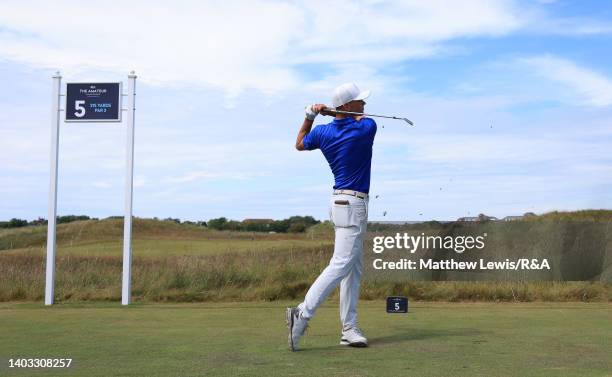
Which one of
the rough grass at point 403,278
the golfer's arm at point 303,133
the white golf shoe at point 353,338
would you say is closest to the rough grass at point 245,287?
the rough grass at point 403,278

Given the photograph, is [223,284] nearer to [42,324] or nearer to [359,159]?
[42,324]

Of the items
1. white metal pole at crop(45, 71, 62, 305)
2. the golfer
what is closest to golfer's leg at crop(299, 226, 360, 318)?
the golfer

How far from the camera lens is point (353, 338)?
657 centimetres

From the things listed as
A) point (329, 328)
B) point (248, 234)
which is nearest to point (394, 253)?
point (329, 328)

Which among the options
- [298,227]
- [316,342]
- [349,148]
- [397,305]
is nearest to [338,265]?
[316,342]

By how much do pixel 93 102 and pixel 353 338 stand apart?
6.92 m

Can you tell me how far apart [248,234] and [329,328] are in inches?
1608

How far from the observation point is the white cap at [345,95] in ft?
21.8

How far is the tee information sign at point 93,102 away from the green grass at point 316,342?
123 inches

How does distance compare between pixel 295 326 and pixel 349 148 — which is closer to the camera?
pixel 295 326

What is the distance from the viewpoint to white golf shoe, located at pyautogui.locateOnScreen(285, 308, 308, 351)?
249 inches

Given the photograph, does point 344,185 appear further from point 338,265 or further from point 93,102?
point 93,102

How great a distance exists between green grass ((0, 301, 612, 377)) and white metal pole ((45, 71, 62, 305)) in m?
1.39

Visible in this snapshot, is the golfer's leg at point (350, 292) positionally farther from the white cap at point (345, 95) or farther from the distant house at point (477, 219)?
the distant house at point (477, 219)
